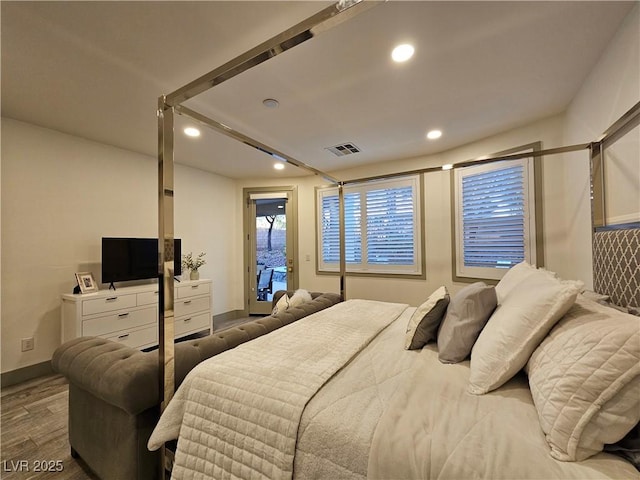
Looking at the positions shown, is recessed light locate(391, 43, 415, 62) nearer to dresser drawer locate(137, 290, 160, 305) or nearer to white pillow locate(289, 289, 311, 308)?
white pillow locate(289, 289, 311, 308)

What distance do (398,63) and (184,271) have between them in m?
4.01

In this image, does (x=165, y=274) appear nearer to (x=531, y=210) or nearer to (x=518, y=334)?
(x=518, y=334)

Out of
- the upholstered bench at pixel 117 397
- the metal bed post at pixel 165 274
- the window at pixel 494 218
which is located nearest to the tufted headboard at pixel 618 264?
the window at pixel 494 218

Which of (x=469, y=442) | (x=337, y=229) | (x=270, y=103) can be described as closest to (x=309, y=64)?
(x=270, y=103)

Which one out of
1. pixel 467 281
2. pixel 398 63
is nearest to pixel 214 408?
pixel 398 63

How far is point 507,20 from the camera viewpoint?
1.56 m

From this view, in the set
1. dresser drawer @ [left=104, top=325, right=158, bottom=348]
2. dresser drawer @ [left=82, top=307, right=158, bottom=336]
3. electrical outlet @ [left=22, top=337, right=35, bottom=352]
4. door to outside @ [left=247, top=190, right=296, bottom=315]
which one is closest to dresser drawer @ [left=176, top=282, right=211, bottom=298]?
dresser drawer @ [left=82, top=307, right=158, bottom=336]

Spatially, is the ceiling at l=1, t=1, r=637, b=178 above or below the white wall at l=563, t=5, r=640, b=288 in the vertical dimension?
above

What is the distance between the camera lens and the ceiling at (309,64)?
1.52 m

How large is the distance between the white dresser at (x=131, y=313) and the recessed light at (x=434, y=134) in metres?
3.69

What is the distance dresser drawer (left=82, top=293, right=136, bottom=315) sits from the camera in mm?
2854

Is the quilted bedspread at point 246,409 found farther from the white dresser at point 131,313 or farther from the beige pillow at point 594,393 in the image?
the white dresser at point 131,313

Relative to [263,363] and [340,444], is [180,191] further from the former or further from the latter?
[340,444]

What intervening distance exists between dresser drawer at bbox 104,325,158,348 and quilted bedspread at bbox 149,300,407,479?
8.24 ft
